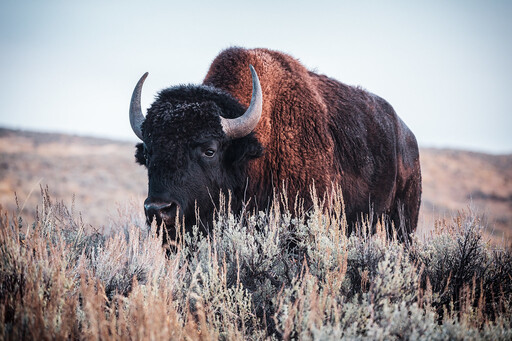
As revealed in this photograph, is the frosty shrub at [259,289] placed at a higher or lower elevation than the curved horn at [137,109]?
lower

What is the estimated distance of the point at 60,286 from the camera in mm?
2637

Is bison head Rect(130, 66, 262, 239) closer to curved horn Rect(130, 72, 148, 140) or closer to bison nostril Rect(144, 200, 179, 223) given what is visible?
bison nostril Rect(144, 200, 179, 223)

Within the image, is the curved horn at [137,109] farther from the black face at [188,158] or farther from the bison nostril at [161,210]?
the bison nostril at [161,210]

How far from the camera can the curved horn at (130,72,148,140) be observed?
458 centimetres

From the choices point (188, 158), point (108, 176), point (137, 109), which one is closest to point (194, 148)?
point (188, 158)

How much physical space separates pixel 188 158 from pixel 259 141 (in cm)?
90

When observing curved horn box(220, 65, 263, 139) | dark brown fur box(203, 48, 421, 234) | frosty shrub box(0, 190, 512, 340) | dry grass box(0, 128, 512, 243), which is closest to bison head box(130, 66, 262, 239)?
curved horn box(220, 65, 263, 139)

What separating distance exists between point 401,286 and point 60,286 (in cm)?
264

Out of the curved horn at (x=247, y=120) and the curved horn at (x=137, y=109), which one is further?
the curved horn at (x=137, y=109)

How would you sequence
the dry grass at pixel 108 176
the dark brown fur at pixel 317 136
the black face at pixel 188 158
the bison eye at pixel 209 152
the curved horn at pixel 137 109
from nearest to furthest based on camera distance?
1. the black face at pixel 188 158
2. the bison eye at pixel 209 152
3. the dark brown fur at pixel 317 136
4. the curved horn at pixel 137 109
5. the dry grass at pixel 108 176

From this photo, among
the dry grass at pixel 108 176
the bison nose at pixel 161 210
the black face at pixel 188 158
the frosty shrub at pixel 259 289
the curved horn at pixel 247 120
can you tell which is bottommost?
the dry grass at pixel 108 176

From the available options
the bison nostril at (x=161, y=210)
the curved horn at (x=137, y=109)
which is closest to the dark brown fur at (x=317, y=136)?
the curved horn at (x=137, y=109)

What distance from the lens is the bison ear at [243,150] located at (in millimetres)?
4199

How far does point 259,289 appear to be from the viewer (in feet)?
10.7
